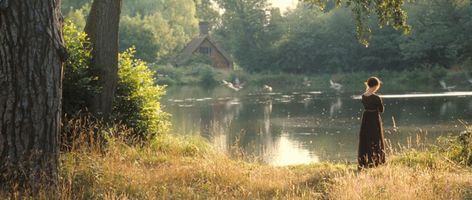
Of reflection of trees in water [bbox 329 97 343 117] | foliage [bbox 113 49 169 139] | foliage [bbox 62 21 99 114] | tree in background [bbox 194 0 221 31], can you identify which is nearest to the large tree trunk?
foliage [bbox 62 21 99 114]

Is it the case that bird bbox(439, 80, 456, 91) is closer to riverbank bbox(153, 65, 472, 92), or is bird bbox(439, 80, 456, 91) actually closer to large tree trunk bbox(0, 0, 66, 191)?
riverbank bbox(153, 65, 472, 92)

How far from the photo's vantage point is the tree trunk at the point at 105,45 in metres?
10.7

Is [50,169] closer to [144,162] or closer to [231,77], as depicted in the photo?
[144,162]

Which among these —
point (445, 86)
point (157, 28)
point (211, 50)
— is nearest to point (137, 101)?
point (445, 86)

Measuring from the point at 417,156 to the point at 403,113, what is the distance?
16725 millimetres

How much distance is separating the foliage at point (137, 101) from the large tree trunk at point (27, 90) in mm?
5114

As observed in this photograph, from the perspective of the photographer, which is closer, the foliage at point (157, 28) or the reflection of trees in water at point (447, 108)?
the reflection of trees in water at point (447, 108)

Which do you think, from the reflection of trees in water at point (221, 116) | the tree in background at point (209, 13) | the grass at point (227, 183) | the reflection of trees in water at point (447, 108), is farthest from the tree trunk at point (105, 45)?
the tree in background at point (209, 13)

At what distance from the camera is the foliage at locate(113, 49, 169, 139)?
1118 centimetres

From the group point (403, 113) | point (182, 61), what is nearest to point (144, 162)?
point (403, 113)

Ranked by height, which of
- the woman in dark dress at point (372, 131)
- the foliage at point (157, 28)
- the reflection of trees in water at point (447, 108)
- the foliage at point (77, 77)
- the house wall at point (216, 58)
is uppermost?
the foliage at point (157, 28)

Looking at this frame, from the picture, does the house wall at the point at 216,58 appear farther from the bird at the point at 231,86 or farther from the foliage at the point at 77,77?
the foliage at the point at 77,77

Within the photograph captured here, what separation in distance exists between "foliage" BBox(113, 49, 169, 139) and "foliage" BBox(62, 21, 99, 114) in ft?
2.72

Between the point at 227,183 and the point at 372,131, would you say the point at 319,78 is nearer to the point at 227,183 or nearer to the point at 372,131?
the point at 372,131
